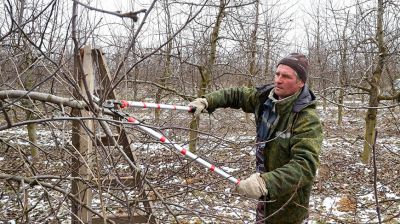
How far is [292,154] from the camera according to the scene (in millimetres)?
2588

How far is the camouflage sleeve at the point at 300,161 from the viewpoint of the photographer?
2424 mm

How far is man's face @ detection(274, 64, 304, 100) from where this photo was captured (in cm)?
277

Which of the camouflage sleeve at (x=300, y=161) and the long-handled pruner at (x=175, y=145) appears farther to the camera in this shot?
the camouflage sleeve at (x=300, y=161)

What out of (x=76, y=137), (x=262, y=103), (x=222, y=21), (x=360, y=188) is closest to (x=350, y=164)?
(x=360, y=188)

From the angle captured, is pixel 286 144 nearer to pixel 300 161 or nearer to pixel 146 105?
pixel 300 161

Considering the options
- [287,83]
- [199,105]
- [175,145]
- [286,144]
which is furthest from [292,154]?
[199,105]

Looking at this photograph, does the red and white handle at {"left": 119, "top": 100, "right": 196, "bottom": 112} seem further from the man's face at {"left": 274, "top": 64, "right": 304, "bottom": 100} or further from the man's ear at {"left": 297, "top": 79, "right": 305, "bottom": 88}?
the man's ear at {"left": 297, "top": 79, "right": 305, "bottom": 88}

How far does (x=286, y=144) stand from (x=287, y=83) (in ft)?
1.50

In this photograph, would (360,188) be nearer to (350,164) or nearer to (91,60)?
(350,164)

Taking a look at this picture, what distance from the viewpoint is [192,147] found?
26.3 feet

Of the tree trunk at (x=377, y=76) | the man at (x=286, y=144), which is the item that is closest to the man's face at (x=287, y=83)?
the man at (x=286, y=144)

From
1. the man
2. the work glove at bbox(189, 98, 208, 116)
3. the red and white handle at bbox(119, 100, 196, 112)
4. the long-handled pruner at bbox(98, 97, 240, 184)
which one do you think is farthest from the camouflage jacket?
the red and white handle at bbox(119, 100, 196, 112)

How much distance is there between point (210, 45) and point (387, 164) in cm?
528

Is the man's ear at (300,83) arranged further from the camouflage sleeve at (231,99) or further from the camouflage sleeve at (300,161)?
the camouflage sleeve at (231,99)
